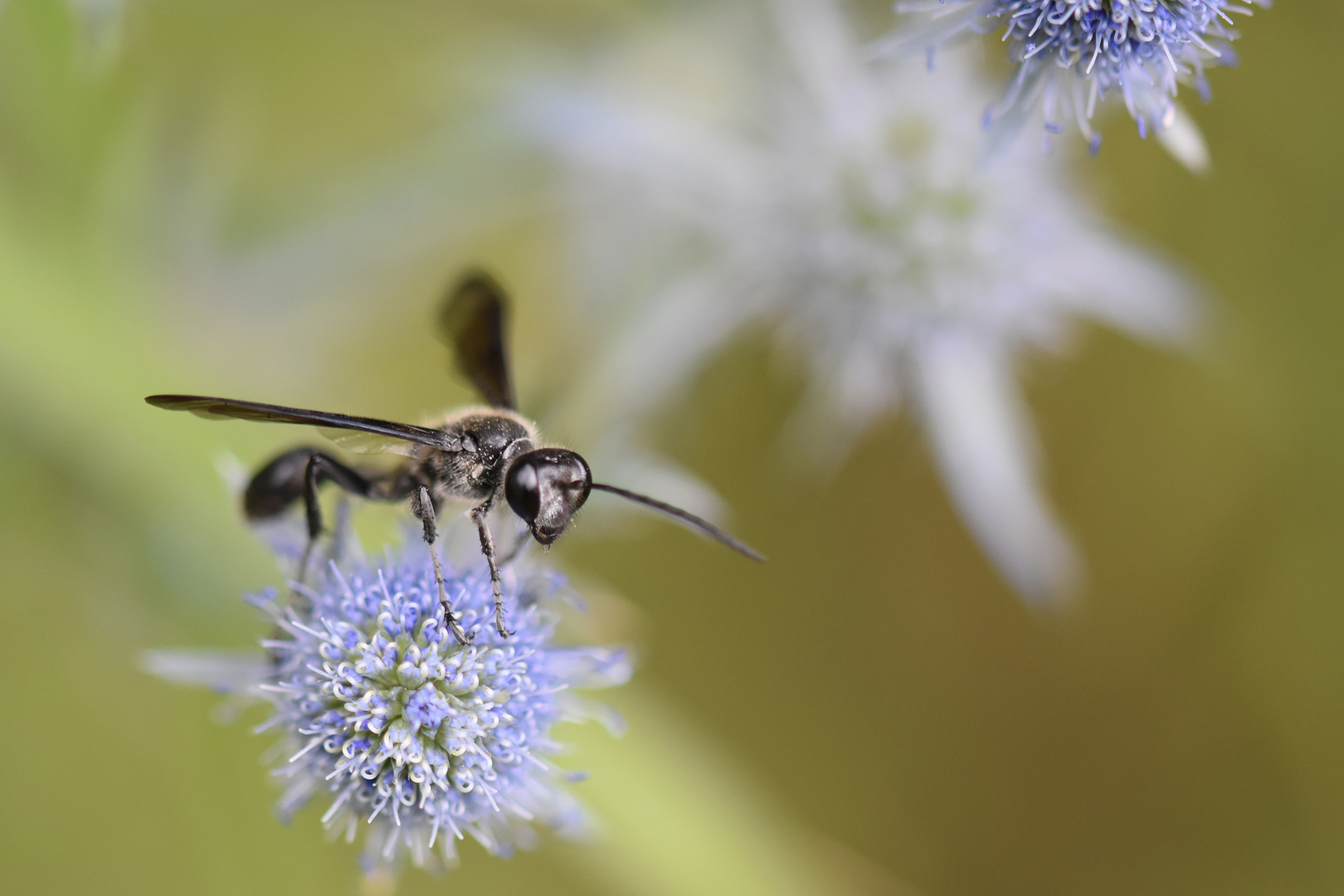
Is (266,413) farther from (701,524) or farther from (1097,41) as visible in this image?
(1097,41)

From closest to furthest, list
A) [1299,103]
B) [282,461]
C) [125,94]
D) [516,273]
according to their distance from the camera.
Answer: [282,461], [125,94], [1299,103], [516,273]

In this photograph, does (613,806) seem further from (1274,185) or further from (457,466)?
(1274,185)

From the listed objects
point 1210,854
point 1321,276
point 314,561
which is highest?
point 1321,276

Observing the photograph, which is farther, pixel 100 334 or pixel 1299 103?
pixel 1299 103

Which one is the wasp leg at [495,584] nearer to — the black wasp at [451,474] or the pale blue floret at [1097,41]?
the black wasp at [451,474]

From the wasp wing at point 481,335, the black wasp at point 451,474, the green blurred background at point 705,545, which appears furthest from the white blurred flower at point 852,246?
the black wasp at point 451,474

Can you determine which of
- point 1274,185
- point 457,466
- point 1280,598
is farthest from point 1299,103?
point 457,466

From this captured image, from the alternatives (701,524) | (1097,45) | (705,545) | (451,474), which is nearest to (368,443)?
(451,474)
